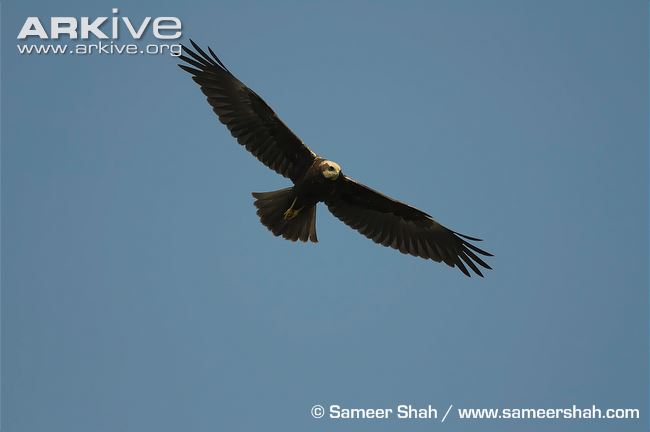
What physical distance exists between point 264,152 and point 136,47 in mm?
4360

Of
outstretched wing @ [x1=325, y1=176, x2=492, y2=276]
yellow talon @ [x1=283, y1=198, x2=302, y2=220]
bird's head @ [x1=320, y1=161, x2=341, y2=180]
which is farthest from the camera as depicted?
outstretched wing @ [x1=325, y1=176, x2=492, y2=276]

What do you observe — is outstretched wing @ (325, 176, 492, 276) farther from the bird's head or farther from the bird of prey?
the bird's head

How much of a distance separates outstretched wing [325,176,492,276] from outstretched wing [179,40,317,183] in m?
0.98

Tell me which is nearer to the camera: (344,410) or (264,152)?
(264,152)

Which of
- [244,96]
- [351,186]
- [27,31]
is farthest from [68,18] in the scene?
[351,186]

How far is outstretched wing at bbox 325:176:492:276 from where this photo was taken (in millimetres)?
19391

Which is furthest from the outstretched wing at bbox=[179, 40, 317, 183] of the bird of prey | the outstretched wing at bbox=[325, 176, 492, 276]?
the outstretched wing at bbox=[325, 176, 492, 276]

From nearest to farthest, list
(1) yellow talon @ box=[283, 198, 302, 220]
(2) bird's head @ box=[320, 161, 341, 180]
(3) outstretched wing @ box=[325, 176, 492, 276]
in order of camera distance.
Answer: (2) bird's head @ box=[320, 161, 341, 180], (1) yellow talon @ box=[283, 198, 302, 220], (3) outstretched wing @ box=[325, 176, 492, 276]

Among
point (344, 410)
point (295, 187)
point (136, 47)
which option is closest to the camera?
point (295, 187)

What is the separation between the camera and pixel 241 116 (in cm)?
1891

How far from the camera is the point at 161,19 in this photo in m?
22.9

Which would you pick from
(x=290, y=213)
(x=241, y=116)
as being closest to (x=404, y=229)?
(x=290, y=213)

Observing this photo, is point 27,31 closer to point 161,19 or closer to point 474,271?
point 161,19

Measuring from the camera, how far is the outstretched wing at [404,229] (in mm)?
19391
